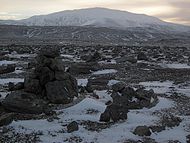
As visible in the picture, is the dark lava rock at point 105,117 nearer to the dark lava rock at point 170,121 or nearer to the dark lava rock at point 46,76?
the dark lava rock at point 170,121

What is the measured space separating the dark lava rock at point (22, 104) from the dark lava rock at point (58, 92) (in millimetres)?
1152

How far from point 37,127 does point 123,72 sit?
18363mm

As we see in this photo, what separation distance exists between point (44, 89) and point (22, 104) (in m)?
2.53

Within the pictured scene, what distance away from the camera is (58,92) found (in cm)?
1952

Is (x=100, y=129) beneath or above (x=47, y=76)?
beneath

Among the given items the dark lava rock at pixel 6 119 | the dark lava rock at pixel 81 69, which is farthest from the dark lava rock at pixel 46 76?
the dark lava rock at pixel 81 69

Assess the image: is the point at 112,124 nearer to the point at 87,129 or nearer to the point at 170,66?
the point at 87,129

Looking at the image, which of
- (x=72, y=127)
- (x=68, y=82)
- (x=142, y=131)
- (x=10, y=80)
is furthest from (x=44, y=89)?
(x=10, y=80)

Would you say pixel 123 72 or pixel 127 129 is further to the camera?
pixel 123 72

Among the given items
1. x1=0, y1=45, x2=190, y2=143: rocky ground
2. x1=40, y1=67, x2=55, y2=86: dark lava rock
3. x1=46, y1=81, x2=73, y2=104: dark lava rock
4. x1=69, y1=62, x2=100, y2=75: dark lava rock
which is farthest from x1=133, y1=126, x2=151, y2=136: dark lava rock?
Answer: x1=69, y1=62, x2=100, y2=75: dark lava rock

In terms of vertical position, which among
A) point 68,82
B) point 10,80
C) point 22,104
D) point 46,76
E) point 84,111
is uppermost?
point 46,76

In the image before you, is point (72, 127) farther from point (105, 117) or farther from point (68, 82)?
point (68, 82)

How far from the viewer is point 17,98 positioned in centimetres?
1791

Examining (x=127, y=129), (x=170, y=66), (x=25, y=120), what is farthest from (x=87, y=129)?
(x=170, y=66)
